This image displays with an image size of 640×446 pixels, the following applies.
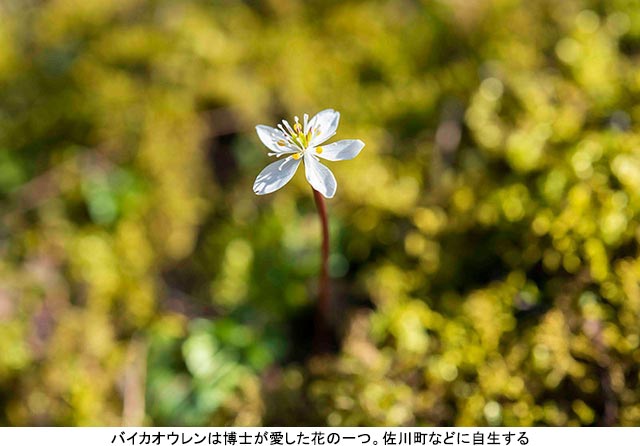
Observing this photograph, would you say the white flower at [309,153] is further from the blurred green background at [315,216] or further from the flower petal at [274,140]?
the blurred green background at [315,216]

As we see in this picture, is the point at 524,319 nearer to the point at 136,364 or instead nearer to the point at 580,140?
the point at 580,140

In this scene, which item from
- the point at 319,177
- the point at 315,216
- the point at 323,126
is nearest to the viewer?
the point at 319,177

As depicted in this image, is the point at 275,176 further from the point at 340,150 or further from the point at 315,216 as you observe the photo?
the point at 315,216

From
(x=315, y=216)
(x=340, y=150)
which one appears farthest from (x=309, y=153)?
(x=315, y=216)

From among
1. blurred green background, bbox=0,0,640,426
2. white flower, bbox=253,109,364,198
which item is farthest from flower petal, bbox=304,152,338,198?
blurred green background, bbox=0,0,640,426

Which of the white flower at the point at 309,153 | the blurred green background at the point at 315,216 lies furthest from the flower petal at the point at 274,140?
the blurred green background at the point at 315,216
